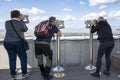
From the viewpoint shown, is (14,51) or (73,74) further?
(73,74)

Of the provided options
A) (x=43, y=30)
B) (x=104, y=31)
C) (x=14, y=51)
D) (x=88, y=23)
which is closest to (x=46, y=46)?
(x=43, y=30)

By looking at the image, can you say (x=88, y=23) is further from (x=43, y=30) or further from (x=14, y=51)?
(x=14, y=51)

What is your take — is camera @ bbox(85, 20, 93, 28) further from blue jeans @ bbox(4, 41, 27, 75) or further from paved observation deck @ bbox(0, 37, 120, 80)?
blue jeans @ bbox(4, 41, 27, 75)

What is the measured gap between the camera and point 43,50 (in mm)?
5195

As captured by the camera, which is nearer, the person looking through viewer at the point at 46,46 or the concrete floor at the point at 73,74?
the person looking through viewer at the point at 46,46

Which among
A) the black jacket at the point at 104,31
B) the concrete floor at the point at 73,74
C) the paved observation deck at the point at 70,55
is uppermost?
the black jacket at the point at 104,31

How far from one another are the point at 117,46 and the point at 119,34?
1.19 feet

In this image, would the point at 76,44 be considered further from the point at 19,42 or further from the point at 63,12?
the point at 19,42

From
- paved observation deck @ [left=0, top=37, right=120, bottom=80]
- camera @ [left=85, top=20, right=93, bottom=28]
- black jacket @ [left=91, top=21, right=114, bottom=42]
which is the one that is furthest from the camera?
paved observation deck @ [left=0, top=37, right=120, bottom=80]

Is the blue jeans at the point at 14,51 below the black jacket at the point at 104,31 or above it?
below

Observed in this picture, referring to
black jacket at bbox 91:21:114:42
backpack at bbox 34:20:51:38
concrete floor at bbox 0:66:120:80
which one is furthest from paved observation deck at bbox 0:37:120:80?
backpack at bbox 34:20:51:38

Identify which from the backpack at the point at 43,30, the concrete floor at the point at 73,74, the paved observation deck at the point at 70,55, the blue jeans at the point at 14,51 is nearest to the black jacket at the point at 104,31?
the concrete floor at the point at 73,74

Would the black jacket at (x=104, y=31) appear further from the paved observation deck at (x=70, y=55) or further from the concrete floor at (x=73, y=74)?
the paved observation deck at (x=70, y=55)

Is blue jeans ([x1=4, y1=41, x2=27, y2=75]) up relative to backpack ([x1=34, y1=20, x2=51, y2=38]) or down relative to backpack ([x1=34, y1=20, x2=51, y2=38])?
down
